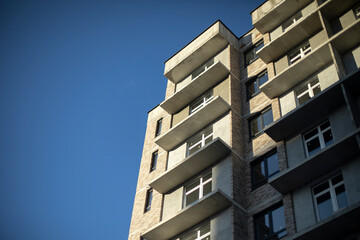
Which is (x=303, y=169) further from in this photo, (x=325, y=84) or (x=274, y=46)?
(x=274, y=46)

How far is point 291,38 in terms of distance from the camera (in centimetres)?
2592

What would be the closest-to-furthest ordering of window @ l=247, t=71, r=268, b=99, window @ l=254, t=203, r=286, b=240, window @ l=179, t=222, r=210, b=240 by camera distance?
1. window @ l=254, t=203, r=286, b=240
2. window @ l=179, t=222, r=210, b=240
3. window @ l=247, t=71, r=268, b=99

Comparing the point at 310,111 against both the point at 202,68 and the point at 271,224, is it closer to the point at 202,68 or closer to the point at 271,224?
the point at 271,224

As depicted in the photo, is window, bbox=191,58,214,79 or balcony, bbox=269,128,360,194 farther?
window, bbox=191,58,214,79

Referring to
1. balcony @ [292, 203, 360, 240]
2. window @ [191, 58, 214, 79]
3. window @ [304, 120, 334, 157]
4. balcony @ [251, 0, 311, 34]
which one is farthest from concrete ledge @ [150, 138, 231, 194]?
balcony @ [251, 0, 311, 34]

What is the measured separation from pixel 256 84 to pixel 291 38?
10.7ft

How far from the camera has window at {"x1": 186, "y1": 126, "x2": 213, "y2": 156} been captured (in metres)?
25.5

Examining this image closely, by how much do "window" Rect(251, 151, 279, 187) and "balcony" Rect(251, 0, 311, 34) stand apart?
10.5 meters

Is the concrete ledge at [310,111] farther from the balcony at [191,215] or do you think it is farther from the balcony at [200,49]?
the balcony at [200,49]

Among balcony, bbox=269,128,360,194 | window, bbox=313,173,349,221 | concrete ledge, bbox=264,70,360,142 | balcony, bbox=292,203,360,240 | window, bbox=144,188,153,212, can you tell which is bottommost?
balcony, bbox=292,203,360,240

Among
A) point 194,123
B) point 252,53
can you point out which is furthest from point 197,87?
point 252,53

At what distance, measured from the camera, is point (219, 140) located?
72.9 feet

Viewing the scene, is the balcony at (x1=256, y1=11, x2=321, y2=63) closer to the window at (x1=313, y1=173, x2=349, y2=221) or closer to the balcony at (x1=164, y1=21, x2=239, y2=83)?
the balcony at (x1=164, y1=21, x2=239, y2=83)

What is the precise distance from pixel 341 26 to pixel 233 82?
683 cm
